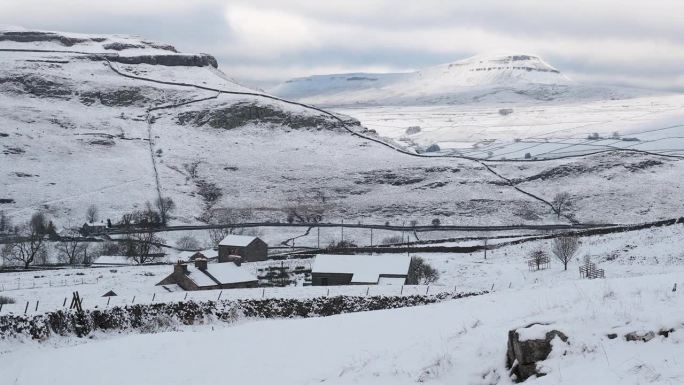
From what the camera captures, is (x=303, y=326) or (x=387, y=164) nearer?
(x=303, y=326)

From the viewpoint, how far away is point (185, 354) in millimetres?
23422

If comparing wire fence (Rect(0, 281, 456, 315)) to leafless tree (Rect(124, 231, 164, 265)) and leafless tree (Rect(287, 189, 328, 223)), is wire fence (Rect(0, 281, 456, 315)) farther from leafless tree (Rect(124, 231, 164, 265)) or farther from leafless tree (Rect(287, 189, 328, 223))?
leafless tree (Rect(287, 189, 328, 223))

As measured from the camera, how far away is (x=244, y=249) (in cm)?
8819

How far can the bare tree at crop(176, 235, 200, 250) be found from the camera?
110319 mm

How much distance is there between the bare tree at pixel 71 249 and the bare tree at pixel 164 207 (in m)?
16.5

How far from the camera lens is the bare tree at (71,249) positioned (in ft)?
322

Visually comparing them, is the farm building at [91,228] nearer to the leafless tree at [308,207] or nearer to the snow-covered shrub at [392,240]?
the leafless tree at [308,207]

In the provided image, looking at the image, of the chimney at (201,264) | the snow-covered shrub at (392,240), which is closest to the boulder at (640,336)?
the chimney at (201,264)

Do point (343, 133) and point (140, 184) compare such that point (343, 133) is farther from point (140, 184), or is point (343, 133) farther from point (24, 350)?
point (24, 350)

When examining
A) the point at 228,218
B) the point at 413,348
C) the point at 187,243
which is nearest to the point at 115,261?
the point at 187,243

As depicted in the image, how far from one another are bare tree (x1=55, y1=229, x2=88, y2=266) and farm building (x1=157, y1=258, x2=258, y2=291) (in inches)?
1473

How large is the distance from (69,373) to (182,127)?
171740mm

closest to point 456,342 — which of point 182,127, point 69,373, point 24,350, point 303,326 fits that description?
point 303,326

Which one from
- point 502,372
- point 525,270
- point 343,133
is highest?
point 343,133
